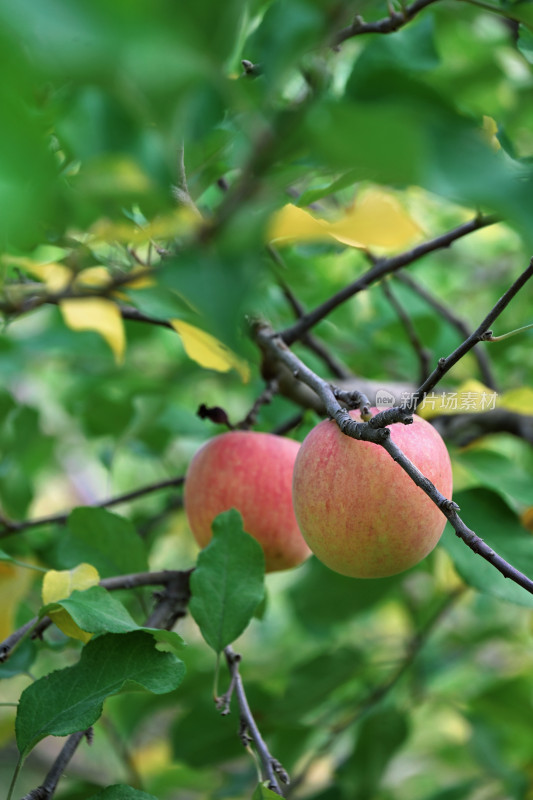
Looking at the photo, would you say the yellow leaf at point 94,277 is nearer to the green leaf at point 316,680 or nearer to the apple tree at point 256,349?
the apple tree at point 256,349

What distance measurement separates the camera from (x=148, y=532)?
1096 mm

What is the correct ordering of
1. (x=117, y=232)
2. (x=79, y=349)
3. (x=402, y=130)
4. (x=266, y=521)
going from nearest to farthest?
(x=402, y=130) → (x=117, y=232) → (x=266, y=521) → (x=79, y=349)

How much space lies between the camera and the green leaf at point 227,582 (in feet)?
1.89

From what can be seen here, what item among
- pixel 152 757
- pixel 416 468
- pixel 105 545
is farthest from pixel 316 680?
pixel 152 757

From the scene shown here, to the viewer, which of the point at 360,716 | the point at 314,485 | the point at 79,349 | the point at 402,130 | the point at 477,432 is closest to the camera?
the point at 402,130

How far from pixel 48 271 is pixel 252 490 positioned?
0.29 m

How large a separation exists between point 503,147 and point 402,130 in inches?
14.9

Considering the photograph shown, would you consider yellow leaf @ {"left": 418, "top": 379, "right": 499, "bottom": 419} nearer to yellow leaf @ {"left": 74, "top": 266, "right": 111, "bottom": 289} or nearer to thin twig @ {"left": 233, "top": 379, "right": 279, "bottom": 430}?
thin twig @ {"left": 233, "top": 379, "right": 279, "bottom": 430}

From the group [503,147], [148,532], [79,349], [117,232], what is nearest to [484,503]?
[503,147]

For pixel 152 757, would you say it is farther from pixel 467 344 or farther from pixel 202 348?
pixel 467 344

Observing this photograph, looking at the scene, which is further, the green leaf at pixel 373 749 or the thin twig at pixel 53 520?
the green leaf at pixel 373 749

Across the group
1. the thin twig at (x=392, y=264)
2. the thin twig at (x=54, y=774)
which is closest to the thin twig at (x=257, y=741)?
the thin twig at (x=54, y=774)

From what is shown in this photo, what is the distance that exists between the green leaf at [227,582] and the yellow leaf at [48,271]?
28cm

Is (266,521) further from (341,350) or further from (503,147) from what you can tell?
(341,350)
